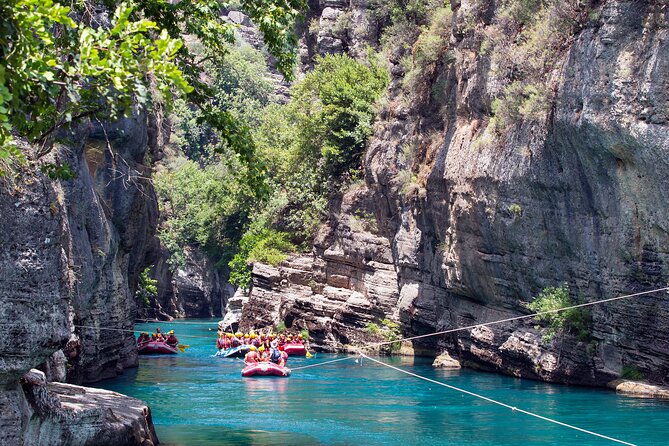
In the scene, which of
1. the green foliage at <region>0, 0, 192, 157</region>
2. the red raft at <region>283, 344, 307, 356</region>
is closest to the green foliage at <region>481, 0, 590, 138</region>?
the red raft at <region>283, 344, 307, 356</region>

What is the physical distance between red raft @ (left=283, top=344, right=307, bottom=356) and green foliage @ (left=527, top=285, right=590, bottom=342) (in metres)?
12.9

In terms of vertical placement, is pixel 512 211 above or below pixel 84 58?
above

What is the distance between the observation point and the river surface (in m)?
19.7

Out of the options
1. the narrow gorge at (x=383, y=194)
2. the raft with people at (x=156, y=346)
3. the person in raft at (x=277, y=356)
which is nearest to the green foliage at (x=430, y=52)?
the narrow gorge at (x=383, y=194)

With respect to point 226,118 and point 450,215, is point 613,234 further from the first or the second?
point 226,118

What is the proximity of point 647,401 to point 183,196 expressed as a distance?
42.9m

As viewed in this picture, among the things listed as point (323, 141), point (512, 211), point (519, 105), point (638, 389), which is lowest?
point (638, 389)

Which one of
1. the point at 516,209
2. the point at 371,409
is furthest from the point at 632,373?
the point at 371,409

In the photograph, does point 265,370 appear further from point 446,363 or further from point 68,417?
point 68,417

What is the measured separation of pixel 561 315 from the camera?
26641 millimetres

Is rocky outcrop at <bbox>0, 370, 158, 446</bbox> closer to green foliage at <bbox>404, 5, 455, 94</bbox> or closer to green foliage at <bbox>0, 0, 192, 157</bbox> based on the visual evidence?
green foliage at <bbox>0, 0, 192, 157</bbox>

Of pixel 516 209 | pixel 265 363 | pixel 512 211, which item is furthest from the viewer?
pixel 265 363

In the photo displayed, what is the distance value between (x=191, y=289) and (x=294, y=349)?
28289mm

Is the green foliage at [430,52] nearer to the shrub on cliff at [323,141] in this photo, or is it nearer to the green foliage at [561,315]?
the shrub on cliff at [323,141]
